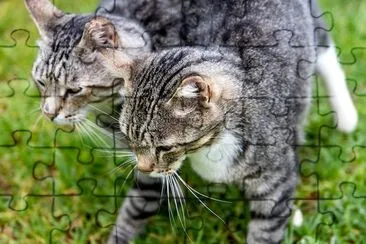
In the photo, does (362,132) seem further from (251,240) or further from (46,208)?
(46,208)

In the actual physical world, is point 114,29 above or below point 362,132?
above

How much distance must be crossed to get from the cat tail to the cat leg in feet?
2.51

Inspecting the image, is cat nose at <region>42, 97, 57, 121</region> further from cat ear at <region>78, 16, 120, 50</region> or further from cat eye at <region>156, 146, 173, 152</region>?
cat eye at <region>156, 146, 173, 152</region>

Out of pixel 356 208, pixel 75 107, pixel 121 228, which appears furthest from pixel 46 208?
pixel 356 208

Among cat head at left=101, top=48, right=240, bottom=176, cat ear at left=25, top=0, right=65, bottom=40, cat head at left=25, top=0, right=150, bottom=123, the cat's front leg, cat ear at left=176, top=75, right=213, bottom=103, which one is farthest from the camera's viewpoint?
the cat's front leg

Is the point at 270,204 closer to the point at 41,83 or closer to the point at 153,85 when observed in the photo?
the point at 153,85

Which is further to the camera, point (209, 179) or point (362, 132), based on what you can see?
point (362, 132)

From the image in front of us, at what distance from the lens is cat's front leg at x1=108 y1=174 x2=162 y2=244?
2.82 meters

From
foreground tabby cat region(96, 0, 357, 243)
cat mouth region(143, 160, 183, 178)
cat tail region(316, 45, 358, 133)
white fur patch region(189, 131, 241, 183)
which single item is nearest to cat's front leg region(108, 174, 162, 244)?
foreground tabby cat region(96, 0, 357, 243)

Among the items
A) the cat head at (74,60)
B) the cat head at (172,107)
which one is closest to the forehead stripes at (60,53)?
the cat head at (74,60)

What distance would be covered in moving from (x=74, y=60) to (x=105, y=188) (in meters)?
0.74

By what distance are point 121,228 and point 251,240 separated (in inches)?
22.6

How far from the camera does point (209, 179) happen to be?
8.61 ft

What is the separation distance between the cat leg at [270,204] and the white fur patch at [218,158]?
4.4 inches
